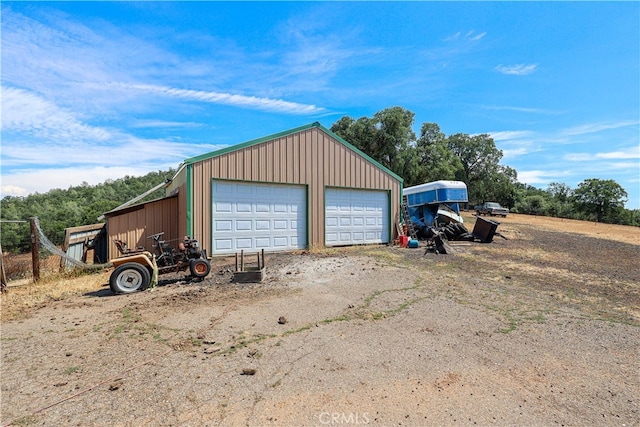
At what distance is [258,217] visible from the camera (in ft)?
36.8

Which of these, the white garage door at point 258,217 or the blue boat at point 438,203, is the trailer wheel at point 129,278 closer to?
the white garage door at point 258,217

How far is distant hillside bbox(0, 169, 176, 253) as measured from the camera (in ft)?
77.7

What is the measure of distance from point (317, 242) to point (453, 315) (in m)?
7.66

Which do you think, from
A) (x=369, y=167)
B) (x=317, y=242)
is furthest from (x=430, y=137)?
(x=317, y=242)

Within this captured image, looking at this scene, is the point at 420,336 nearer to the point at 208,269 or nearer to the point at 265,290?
the point at 265,290

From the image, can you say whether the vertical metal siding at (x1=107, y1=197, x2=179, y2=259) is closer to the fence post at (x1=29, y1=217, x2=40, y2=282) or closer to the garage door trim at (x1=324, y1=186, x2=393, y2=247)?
the fence post at (x1=29, y1=217, x2=40, y2=282)

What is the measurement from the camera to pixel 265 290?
6.56m

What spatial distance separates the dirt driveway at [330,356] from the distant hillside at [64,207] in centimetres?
1083

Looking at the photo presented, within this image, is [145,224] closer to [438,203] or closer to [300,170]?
[300,170]

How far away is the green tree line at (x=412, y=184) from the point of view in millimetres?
29516

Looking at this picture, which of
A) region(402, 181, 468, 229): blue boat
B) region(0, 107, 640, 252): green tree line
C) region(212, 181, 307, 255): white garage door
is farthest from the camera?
region(0, 107, 640, 252): green tree line

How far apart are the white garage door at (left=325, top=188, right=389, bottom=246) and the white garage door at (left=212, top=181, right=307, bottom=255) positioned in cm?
120

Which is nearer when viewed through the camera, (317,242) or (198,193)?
(198,193)

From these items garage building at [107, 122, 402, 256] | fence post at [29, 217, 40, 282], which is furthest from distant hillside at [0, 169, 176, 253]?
fence post at [29, 217, 40, 282]
